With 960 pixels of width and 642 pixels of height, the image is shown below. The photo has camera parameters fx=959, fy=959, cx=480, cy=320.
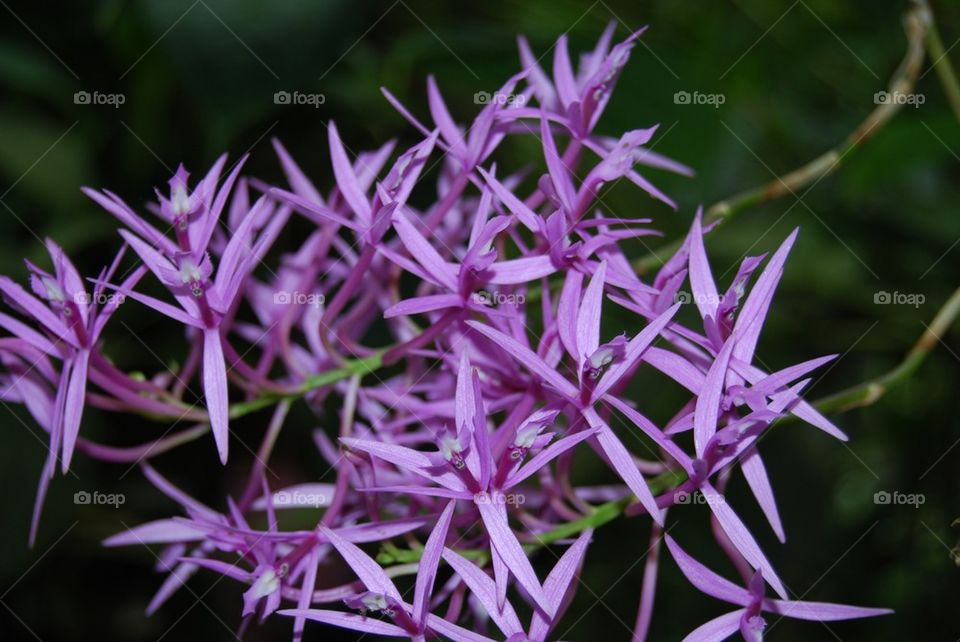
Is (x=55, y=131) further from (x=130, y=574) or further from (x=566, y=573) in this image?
(x=566, y=573)

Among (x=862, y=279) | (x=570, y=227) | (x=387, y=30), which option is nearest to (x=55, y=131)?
(x=387, y=30)
